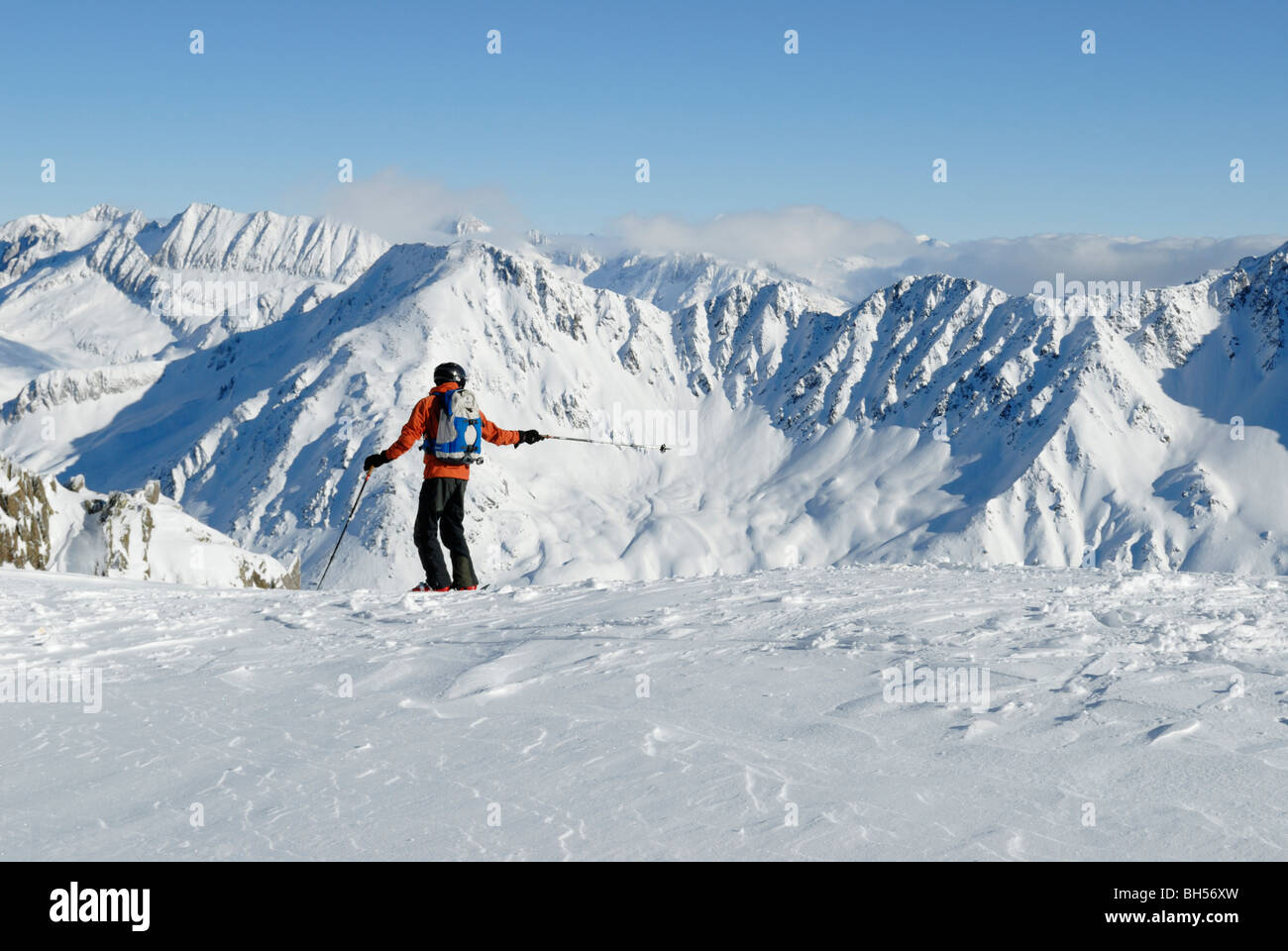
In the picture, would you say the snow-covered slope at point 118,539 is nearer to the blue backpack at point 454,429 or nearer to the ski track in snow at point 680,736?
the blue backpack at point 454,429

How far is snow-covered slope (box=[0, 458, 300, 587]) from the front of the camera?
59.3m

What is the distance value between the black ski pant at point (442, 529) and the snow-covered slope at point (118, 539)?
49.7m

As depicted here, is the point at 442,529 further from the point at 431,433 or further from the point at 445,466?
the point at 431,433

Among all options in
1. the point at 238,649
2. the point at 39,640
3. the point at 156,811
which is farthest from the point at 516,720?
the point at 39,640

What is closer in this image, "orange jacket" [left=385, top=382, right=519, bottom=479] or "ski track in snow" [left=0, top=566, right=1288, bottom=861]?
"ski track in snow" [left=0, top=566, right=1288, bottom=861]

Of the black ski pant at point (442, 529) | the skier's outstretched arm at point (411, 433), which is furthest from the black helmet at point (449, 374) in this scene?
the black ski pant at point (442, 529)

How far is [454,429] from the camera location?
1512 cm

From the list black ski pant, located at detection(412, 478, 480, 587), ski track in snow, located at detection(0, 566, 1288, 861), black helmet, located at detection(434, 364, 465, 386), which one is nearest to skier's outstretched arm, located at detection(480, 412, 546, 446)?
black helmet, located at detection(434, 364, 465, 386)

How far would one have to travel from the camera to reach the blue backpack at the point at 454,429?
15086mm

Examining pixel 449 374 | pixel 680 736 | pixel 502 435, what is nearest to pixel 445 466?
pixel 502 435

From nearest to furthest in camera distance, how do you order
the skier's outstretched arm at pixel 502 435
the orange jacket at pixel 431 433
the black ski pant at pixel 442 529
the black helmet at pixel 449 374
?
the orange jacket at pixel 431 433, the black helmet at pixel 449 374, the black ski pant at pixel 442 529, the skier's outstretched arm at pixel 502 435

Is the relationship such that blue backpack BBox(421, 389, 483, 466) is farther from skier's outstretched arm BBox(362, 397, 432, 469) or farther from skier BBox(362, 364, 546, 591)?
skier's outstretched arm BBox(362, 397, 432, 469)

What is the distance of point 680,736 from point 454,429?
366 inches

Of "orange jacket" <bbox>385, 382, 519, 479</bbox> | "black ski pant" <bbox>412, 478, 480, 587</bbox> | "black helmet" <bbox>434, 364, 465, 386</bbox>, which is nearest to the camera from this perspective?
"orange jacket" <bbox>385, 382, 519, 479</bbox>
